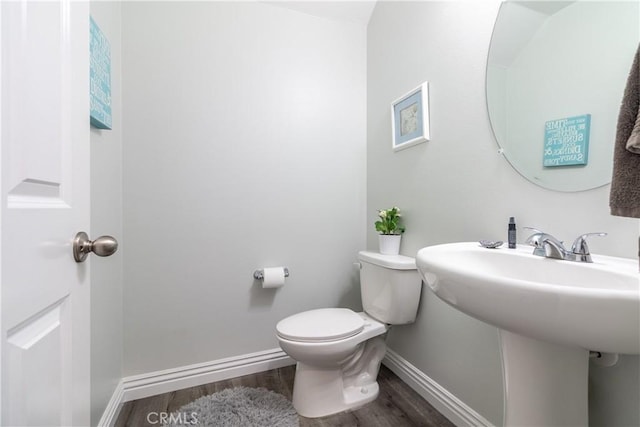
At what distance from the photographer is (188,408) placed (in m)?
1.36

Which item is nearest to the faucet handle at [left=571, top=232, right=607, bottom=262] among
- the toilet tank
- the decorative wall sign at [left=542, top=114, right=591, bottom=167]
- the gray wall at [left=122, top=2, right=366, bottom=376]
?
the decorative wall sign at [left=542, top=114, right=591, bottom=167]

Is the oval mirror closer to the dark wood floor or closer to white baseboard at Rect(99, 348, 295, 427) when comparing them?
the dark wood floor

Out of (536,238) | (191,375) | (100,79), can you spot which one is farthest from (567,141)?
(191,375)

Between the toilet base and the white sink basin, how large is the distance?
34.5 inches

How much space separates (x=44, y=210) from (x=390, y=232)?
1.37 m

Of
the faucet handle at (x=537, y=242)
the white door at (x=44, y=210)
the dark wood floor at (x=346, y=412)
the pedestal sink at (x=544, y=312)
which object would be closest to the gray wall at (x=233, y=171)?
the dark wood floor at (x=346, y=412)

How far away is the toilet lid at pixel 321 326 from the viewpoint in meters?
1.24

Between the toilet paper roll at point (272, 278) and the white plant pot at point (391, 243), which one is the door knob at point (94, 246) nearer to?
the toilet paper roll at point (272, 278)

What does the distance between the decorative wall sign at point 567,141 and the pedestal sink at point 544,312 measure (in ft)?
0.97

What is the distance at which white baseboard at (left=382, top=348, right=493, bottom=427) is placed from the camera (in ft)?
3.90

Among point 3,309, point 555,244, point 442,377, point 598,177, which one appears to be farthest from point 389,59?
point 3,309

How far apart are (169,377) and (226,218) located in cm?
89

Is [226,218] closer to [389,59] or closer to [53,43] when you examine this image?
[53,43]

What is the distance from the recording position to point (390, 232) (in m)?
1.55
